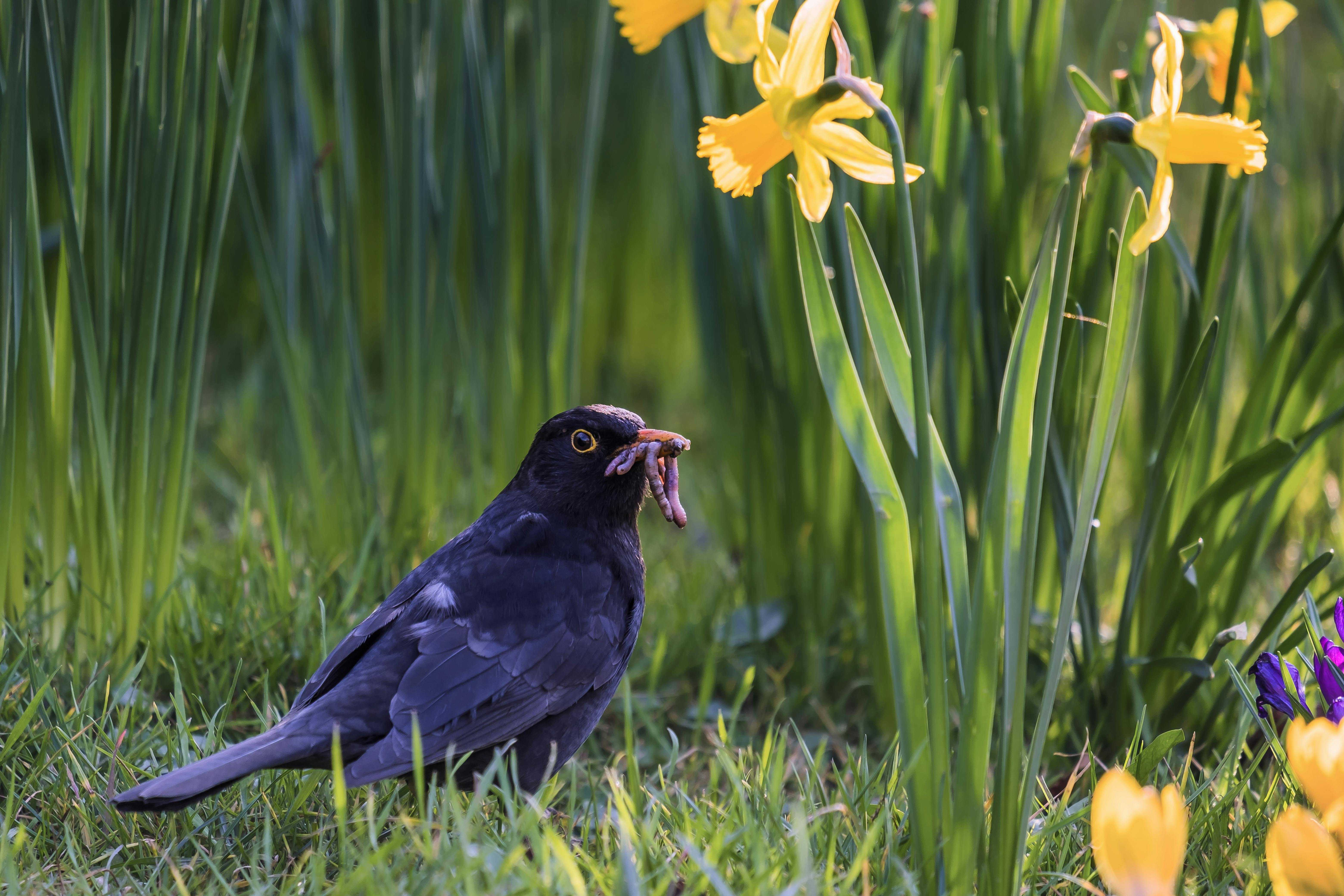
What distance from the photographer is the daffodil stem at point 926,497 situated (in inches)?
45.8

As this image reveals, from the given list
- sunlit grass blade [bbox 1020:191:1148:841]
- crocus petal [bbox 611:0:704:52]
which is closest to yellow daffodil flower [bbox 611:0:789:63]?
crocus petal [bbox 611:0:704:52]

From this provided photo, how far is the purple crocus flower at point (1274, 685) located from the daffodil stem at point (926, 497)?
1.78 ft

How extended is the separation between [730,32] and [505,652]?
1063mm

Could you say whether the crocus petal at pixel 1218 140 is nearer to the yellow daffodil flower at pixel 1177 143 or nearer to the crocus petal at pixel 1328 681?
the yellow daffodil flower at pixel 1177 143

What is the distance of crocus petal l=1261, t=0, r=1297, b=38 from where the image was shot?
1.97m

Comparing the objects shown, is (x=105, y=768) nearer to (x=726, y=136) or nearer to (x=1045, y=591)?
(x=726, y=136)

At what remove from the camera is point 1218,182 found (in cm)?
184

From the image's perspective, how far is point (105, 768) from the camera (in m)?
1.78

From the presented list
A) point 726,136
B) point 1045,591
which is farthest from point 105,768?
point 1045,591

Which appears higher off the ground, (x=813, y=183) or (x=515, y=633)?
(x=813, y=183)

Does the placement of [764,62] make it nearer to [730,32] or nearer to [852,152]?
[730,32]

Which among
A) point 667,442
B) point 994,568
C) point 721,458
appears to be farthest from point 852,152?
point 721,458

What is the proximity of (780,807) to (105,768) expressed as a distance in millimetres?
1151

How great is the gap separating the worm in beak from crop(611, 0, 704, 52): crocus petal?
78cm
